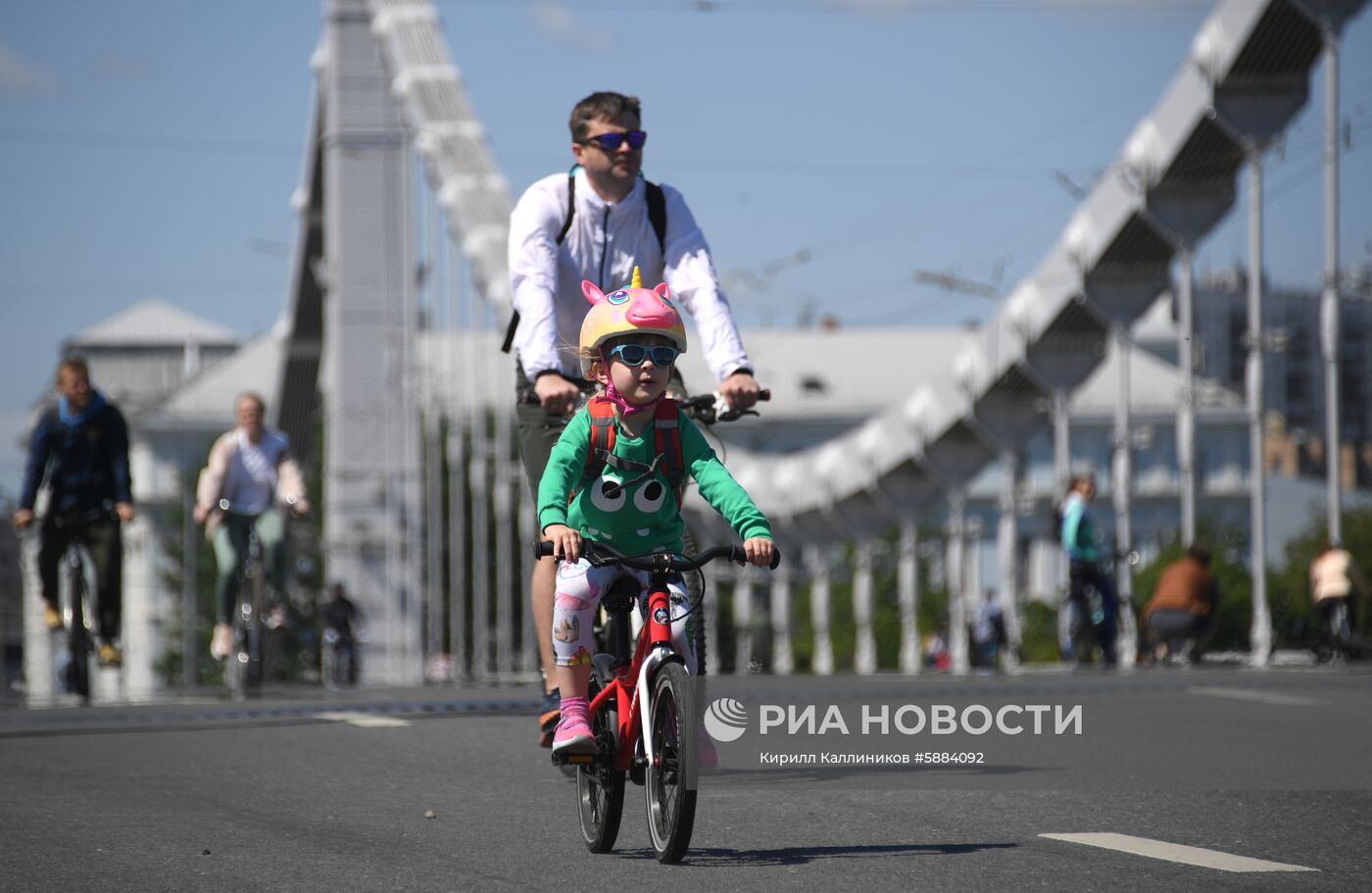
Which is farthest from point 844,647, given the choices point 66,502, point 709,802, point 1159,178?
point 709,802

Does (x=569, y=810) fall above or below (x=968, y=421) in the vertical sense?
below

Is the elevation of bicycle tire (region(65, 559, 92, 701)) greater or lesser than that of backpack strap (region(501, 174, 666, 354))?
lesser

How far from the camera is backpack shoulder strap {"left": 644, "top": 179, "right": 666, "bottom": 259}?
7715 millimetres

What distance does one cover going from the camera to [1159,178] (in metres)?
30.5

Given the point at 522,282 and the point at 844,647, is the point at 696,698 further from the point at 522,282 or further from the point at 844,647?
the point at 844,647

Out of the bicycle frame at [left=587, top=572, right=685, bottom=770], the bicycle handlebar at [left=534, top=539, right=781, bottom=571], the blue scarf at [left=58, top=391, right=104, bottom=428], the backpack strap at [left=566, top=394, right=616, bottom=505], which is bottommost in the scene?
the bicycle frame at [left=587, top=572, right=685, bottom=770]

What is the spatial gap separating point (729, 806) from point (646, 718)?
4.24ft

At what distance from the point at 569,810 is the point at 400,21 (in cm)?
3854

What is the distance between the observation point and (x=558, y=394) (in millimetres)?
6324

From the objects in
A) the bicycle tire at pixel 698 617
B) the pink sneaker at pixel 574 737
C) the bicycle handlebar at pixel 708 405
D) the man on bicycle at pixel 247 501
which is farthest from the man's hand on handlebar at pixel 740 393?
the man on bicycle at pixel 247 501

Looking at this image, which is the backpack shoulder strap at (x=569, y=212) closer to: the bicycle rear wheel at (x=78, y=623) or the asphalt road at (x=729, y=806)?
the asphalt road at (x=729, y=806)

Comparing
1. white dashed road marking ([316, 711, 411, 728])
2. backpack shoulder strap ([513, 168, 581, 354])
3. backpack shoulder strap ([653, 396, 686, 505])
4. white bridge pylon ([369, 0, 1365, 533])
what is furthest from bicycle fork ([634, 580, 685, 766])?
white bridge pylon ([369, 0, 1365, 533])

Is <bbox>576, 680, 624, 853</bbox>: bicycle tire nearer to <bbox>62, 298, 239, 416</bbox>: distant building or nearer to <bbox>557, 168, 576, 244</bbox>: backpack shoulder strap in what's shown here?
<bbox>557, 168, 576, 244</bbox>: backpack shoulder strap

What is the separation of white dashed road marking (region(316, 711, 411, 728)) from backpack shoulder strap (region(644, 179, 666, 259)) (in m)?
3.00
